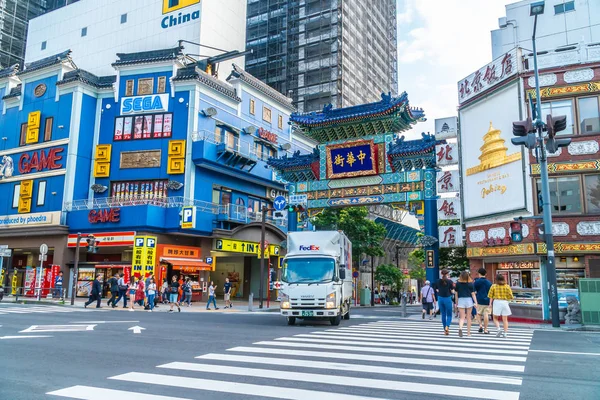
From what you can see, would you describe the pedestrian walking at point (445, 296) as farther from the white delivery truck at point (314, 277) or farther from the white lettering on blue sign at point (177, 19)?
the white lettering on blue sign at point (177, 19)

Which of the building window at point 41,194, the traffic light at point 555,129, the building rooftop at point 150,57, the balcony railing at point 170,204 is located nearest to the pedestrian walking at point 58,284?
the balcony railing at point 170,204

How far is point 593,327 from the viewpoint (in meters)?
15.6

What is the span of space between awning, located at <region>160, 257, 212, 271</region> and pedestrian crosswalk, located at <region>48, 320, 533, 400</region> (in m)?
21.9

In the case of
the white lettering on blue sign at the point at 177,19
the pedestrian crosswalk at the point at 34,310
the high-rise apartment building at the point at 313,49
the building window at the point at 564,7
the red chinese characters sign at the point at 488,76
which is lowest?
the pedestrian crosswalk at the point at 34,310

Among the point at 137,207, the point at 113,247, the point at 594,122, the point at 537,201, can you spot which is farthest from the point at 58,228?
the point at 594,122

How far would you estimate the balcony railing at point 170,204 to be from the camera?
32750 mm

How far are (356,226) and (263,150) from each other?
1076 cm

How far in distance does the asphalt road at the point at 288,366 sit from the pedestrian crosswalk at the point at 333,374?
16 millimetres

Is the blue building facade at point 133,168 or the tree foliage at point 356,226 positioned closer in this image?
the blue building facade at point 133,168

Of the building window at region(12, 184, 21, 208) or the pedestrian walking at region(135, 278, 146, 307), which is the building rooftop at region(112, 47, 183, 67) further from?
the pedestrian walking at region(135, 278, 146, 307)

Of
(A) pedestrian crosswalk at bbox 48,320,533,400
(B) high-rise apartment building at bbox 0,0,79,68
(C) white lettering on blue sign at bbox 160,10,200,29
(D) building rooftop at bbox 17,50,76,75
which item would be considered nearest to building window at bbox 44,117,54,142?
(D) building rooftop at bbox 17,50,76,75

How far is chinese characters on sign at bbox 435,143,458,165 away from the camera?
2406 cm

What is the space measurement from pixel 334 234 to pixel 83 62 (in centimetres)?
3930

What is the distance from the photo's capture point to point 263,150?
1649 inches
